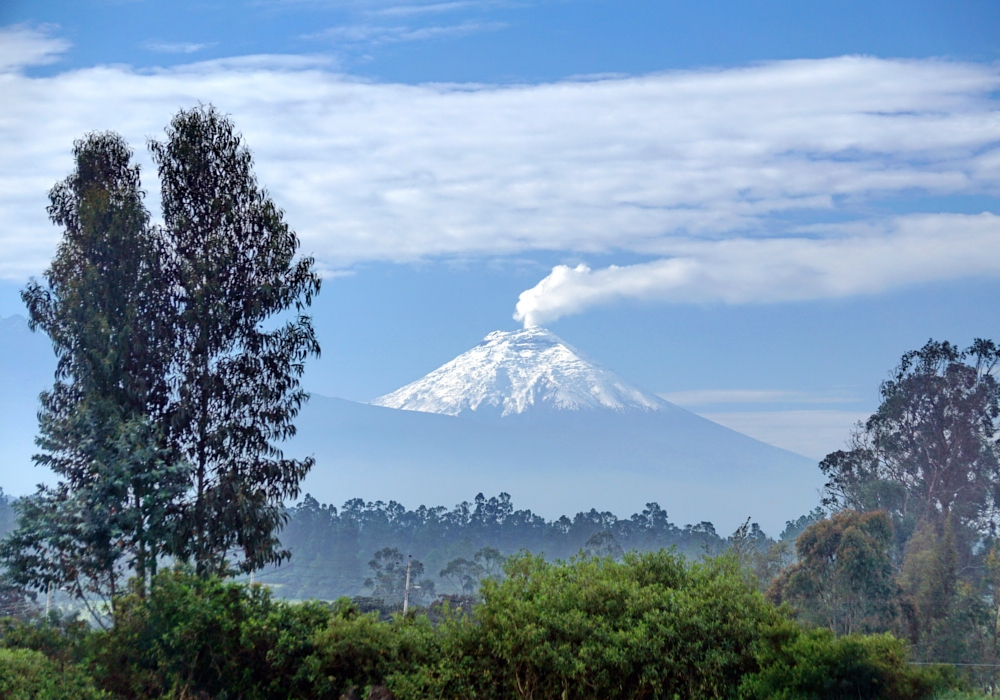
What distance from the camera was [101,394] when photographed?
35.3ft

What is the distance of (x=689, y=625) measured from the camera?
789 centimetres

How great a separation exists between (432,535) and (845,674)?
4788cm

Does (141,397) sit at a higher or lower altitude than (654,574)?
higher

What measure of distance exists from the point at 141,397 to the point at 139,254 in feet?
6.00

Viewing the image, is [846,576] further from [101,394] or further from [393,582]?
[393,582]

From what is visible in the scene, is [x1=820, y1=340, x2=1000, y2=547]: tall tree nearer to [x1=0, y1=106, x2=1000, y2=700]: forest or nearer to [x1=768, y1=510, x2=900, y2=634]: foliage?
[x1=768, y1=510, x2=900, y2=634]: foliage

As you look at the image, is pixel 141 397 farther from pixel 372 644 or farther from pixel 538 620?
pixel 538 620

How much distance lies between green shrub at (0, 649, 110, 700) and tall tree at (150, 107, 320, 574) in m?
2.54

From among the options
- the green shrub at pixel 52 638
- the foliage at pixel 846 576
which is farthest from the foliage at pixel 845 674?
the foliage at pixel 846 576

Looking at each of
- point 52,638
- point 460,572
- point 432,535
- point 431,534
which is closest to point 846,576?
point 52,638

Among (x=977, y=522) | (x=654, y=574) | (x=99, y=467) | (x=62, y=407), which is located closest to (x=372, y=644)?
(x=654, y=574)

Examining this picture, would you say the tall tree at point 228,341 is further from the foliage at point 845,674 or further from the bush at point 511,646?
the foliage at point 845,674

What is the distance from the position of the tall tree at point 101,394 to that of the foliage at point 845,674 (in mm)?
6291

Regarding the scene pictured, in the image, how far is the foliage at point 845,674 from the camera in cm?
720
